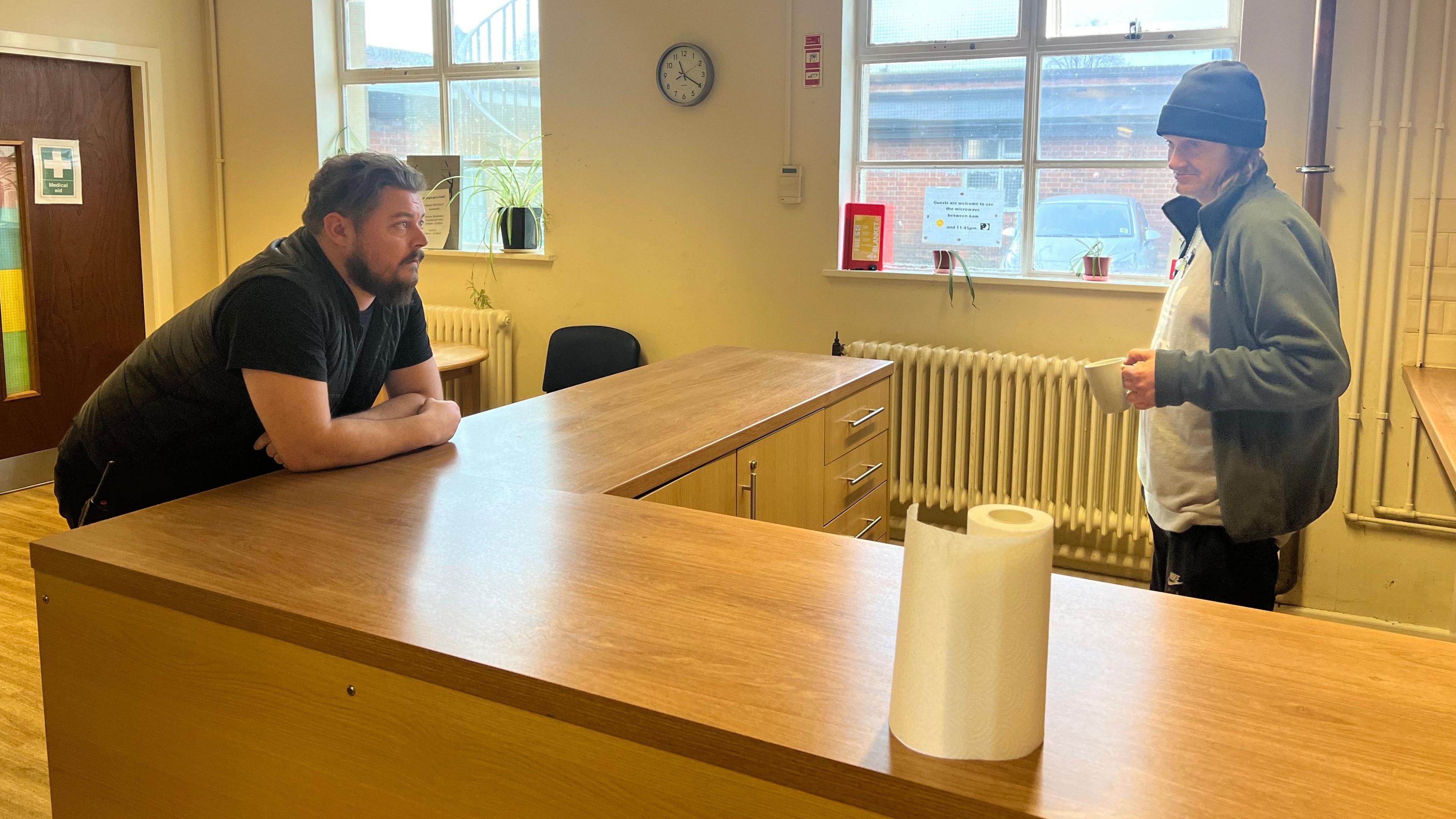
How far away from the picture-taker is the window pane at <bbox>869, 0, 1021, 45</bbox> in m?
4.21

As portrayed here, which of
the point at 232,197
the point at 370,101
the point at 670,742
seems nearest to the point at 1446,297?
the point at 670,742

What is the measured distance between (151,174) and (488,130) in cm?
177

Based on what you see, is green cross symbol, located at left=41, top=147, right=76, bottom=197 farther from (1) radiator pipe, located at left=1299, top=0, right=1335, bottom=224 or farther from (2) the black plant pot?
(1) radiator pipe, located at left=1299, top=0, right=1335, bottom=224

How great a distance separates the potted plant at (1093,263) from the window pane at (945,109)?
477mm

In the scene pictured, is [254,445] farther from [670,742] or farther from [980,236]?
[980,236]

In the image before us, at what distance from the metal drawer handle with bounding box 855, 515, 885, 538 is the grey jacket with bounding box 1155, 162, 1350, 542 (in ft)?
4.25

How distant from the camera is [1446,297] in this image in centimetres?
346

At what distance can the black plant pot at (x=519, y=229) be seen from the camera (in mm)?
5082

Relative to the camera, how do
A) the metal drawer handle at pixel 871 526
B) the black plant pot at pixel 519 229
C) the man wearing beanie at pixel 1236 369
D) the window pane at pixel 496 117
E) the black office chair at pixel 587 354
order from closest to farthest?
the man wearing beanie at pixel 1236 369 < the metal drawer handle at pixel 871 526 < the black office chair at pixel 587 354 < the black plant pot at pixel 519 229 < the window pane at pixel 496 117

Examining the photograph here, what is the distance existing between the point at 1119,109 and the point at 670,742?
12.1 feet

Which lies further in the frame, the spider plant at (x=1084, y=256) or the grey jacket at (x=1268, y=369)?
the spider plant at (x=1084, y=256)

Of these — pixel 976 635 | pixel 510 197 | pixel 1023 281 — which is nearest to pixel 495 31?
pixel 510 197

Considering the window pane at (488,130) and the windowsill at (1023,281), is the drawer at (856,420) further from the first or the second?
the window pane at (488,130)

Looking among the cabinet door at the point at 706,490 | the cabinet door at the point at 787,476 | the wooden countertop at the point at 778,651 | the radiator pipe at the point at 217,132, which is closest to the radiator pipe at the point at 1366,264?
the cabinet door at the point at 787,476
